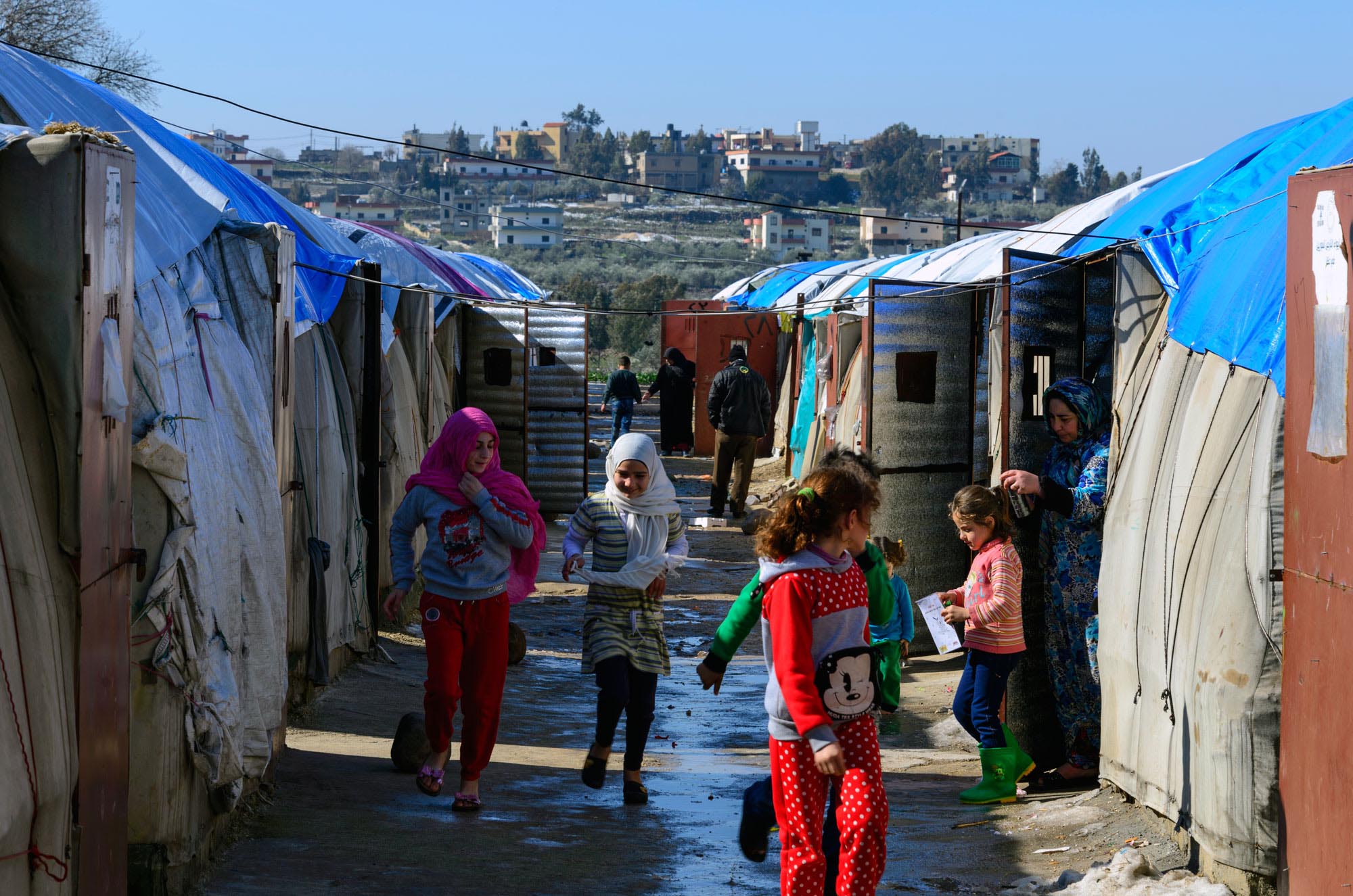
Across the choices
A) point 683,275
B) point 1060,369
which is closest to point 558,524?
point 1060,369

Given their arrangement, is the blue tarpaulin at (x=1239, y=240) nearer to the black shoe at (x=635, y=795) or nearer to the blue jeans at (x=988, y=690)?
the blue jeans at (x=988, y=690)

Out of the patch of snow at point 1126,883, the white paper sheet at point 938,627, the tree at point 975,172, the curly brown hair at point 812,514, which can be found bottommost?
the patch of snow at point 1126,883

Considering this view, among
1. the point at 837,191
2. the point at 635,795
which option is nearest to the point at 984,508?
the point at 635,795

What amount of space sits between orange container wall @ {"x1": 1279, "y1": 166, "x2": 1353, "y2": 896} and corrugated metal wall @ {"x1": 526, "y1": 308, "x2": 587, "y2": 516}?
11.3 m

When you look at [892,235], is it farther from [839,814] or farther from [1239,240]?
[839,814]

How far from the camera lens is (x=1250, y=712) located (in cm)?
444

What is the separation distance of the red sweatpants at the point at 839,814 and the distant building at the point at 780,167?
12724cm

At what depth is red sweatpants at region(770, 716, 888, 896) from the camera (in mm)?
4055

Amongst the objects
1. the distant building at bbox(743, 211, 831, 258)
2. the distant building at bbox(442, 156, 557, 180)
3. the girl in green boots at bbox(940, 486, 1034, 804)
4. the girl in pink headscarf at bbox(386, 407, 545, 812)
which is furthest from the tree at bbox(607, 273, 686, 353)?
the distant building at bbox(442, 156, 557, 180)

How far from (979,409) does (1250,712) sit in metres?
4.68

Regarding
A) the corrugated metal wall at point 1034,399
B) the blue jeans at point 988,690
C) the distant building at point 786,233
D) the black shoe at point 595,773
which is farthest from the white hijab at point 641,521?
the distant building at point 786,233

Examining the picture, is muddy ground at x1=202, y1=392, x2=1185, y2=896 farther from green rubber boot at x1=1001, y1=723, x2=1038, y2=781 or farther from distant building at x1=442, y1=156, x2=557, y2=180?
distant building at x1=442, y1=156, x2=557, y2=180

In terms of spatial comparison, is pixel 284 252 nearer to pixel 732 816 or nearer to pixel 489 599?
pixel 489 599

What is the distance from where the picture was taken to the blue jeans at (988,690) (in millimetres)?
6102
